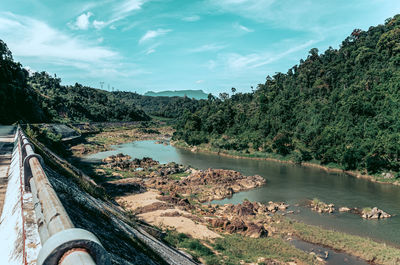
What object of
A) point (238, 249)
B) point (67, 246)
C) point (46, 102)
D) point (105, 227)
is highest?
point (46, 102)

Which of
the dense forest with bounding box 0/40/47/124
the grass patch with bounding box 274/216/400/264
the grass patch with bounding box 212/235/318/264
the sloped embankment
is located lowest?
the grass patch with bounding box 274/216/400/264

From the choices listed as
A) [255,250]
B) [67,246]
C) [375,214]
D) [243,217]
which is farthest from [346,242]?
[67,246]

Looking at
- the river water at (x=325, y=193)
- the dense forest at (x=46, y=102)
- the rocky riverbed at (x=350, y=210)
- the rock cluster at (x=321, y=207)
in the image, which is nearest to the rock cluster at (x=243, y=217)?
the river water at (x=325, y=193)

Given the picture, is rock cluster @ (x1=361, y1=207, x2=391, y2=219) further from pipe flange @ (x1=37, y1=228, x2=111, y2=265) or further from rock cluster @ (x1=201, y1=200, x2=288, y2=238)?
pipe flange @ (x1=37, y1=228, x2=111, y2=265)

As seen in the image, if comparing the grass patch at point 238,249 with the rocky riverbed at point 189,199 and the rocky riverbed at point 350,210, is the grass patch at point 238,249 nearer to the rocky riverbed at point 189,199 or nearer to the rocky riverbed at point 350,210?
the rocky riverbed at point 189,199

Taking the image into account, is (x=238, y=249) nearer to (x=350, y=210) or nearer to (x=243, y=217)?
(x=243, y=217)

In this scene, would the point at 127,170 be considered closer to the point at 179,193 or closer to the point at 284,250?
the point at 179,193

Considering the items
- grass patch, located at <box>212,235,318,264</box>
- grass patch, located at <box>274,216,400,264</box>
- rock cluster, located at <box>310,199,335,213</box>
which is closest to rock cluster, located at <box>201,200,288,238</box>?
grass patch, located at <box>212,235,318,264</box>
